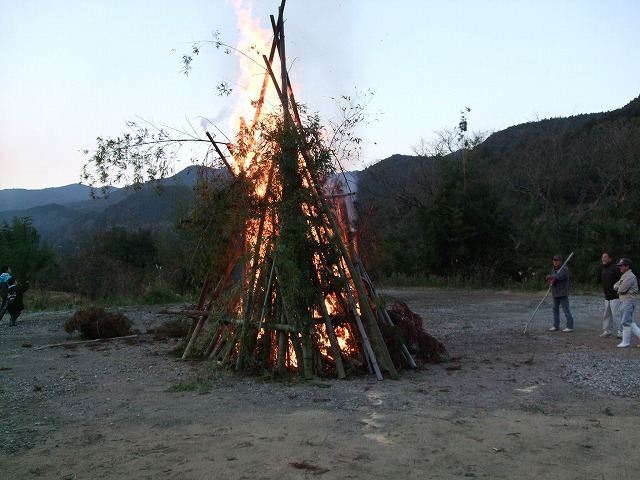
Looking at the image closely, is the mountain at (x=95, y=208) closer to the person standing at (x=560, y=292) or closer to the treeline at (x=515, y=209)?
the person standing at (x=560, y=292)

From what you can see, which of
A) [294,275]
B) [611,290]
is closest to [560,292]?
[611,290]

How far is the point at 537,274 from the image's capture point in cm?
2825

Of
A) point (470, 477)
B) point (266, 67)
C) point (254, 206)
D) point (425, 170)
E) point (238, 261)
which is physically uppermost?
point (425, 170)

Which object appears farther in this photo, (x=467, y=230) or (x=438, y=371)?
(x=467, y=230)

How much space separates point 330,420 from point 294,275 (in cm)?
247

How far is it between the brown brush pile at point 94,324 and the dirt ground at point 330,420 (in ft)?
5.62

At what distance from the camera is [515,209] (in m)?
32.5

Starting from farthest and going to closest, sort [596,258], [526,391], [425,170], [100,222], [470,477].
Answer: [100,222]
[425,170]
[596,258]
[526,391]
[470,477]

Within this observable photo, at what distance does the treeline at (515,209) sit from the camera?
27797mm

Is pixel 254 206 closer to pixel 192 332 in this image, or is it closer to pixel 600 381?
pixel 192 332

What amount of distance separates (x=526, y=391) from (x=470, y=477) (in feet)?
11.2

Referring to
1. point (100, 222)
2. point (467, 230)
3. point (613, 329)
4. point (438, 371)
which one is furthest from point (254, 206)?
point (100, 222)

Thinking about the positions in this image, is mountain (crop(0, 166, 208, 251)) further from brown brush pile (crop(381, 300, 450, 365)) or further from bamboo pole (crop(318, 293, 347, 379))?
brown brush pile (crop(381, 300, 450, 365))

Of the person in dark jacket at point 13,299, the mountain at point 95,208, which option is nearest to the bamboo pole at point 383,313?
the mountain at point 95,208
